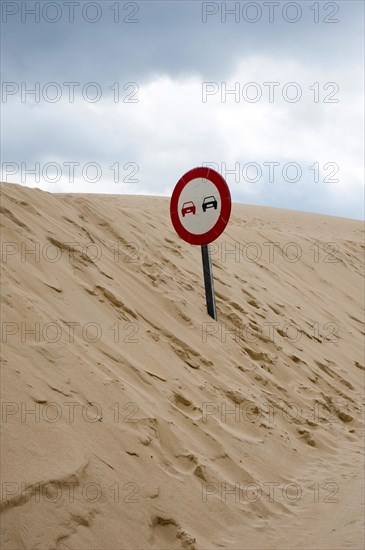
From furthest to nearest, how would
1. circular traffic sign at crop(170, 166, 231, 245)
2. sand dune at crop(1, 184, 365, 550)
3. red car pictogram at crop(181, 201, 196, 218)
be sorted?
red car pictogram at crop(181, 201, 196, 218) → circular traffic sign at crop(170, 166, 231, 245) → sand dune at crop(1, 184, 365, 550)

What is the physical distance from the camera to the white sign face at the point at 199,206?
603 cm

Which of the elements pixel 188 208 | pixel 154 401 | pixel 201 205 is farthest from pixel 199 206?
pixel 154 401

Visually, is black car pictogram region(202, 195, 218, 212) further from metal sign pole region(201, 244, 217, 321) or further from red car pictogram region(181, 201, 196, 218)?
metal sign pole region(201, 244, 217, 321)

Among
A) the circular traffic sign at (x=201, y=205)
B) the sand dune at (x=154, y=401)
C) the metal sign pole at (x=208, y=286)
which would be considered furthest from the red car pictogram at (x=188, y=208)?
the sand dune at (x=154, y=401)

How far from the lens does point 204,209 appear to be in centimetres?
610

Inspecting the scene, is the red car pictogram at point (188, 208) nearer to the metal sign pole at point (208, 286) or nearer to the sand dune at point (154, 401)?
the metal sign pole at point (208, 286)

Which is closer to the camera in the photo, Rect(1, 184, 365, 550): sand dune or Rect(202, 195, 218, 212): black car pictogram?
Rect(1, 184, 365, 550): sand dune

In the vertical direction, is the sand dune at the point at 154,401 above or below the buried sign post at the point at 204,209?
below

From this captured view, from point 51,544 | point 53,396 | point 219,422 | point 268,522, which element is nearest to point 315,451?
point 219,422

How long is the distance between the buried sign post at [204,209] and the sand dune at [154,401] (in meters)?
0.41

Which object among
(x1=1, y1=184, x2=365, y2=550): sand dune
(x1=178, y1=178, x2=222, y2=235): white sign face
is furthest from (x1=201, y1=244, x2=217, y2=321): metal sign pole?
(x1=178, y1=178, x2=222, y2=235): white sign face

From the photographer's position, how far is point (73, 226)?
19.2 ft

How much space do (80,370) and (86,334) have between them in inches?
21.8

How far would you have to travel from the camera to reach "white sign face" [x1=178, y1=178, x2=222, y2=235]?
6.03m
